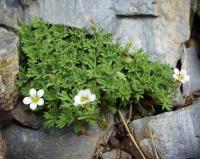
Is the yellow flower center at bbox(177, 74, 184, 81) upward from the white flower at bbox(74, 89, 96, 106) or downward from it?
upward

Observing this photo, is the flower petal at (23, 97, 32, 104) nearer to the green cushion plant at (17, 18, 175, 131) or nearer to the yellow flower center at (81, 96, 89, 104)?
the green cushion plant at (17, 18, 175, 131)

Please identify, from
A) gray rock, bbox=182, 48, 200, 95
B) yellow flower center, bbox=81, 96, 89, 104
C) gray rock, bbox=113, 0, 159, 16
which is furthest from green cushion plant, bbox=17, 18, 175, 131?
gray rock, bbox=182, 48, 200, 95

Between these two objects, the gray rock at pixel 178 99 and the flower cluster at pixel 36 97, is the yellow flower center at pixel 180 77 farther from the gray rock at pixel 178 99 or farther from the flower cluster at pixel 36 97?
the flower cluster at pixel 36 97

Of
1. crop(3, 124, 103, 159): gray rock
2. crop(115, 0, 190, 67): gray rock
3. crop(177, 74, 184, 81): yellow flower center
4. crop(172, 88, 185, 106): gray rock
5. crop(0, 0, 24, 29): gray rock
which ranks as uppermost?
crop(0, 0, 24, 29): gray rock

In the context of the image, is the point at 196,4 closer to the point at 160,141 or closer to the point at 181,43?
the point at 181,43

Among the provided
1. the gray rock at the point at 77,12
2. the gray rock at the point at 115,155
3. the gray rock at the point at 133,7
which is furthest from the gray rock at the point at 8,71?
the gray rock at the point at 133,7

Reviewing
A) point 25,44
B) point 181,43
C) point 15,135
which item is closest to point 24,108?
point 15,135

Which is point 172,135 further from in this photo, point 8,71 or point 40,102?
point 8,71
